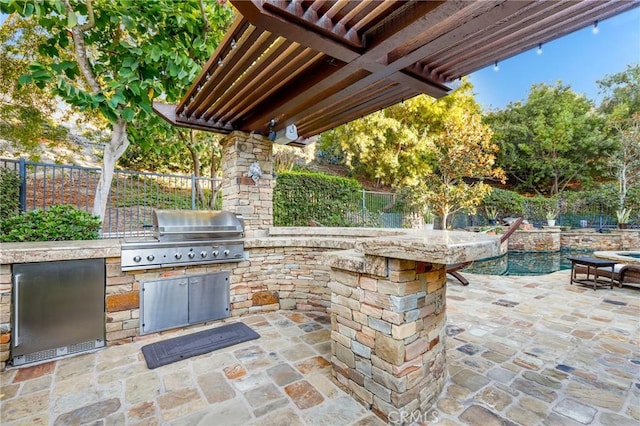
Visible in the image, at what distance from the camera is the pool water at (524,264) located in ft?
24.4

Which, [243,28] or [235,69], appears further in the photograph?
[235,69]

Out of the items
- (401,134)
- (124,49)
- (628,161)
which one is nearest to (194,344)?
(124,49)

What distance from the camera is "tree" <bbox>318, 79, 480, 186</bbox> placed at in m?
10.6

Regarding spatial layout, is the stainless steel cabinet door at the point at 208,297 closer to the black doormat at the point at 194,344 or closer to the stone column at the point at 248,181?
the black doormat at the point at 194,344

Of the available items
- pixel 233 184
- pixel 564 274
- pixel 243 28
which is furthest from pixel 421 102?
pixel 243 28

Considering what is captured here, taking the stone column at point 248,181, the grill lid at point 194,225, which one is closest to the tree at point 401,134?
the stone column at point 248,181

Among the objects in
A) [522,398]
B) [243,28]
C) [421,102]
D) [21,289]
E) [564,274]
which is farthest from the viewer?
[421,102]

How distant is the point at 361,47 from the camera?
6.90 ft

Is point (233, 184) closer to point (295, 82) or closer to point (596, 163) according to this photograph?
point (295, 82)

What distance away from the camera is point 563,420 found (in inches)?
68.8

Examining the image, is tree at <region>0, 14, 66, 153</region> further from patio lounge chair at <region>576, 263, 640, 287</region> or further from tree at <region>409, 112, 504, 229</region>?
patio lounge chair at <region>576, 263, 640, 287</region>

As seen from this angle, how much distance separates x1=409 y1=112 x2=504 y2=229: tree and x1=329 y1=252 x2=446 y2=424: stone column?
8905mm

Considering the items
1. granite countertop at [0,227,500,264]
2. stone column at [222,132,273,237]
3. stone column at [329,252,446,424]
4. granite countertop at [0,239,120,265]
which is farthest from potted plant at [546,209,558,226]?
granite countertop at [0,239,120,265]

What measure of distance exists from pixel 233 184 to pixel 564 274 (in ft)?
22.6
